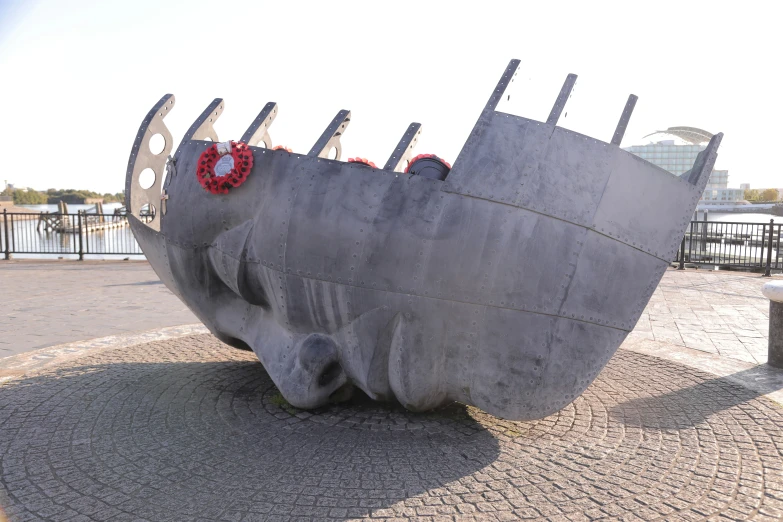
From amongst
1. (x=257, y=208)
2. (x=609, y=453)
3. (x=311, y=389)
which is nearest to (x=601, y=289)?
(x=609, y=453)

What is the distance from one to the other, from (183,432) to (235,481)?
3.83ft

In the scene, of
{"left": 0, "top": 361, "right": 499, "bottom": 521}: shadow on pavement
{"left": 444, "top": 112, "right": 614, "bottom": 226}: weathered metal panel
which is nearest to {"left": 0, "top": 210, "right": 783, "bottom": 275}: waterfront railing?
{"left": 0, "top": 361, "right": 499, "bottom": 521}: shadow on pavement

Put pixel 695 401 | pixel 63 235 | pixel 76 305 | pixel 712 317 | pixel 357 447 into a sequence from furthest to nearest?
pixel 63 235 < pixel 76 305 < pixel 712 317 < pixel 695 401 < pixel 357 447

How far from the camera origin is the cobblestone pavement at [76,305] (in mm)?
9031

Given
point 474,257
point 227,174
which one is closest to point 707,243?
point 474,257

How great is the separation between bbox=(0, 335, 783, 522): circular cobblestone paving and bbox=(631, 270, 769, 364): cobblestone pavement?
2413 mm

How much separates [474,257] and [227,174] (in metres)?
2.52

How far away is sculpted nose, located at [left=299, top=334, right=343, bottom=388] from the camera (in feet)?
17.3

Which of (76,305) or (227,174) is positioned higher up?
(227,174)

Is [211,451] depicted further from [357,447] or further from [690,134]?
[690,134]

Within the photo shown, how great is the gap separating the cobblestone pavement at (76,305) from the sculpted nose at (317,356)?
5146 mm

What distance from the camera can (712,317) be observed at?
10836 millimetres

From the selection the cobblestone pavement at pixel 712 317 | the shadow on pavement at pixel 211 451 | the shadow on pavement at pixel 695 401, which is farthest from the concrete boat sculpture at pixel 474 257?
the cobblestone pavement at pixel 712 317

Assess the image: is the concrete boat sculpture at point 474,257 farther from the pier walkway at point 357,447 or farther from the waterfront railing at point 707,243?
the waterfront railing at point 707,243
